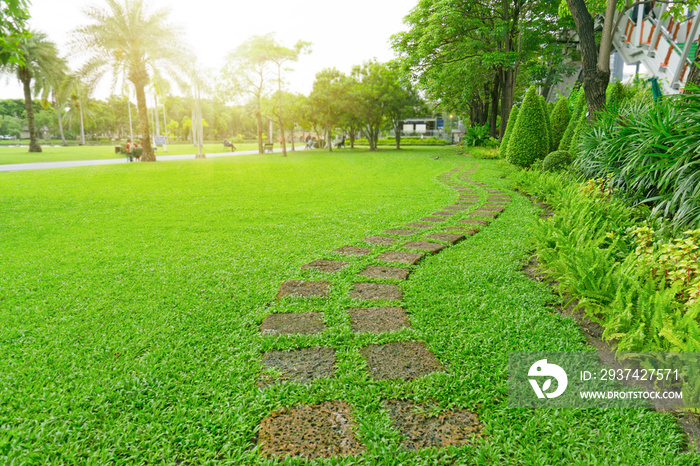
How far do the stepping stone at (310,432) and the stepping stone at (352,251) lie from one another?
2.48m

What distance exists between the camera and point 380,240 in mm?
4934

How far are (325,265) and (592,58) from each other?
760 centimetres

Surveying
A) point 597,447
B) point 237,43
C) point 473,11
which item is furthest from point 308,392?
point 237,43

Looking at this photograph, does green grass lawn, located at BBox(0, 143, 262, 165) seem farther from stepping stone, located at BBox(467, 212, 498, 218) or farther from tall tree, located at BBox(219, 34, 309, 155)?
stepping stone, located at BBox(467, 212, 498, 218)

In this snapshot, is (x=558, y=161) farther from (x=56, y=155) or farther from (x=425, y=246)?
(x=56, y=155)

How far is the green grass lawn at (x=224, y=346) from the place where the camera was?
1736 millimetres

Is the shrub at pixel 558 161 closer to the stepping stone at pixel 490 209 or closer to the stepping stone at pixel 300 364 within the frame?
the stepping stone at pixel 490 209

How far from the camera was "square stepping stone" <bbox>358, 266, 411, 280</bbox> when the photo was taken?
369 cm

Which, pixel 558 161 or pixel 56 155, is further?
pixel 56 155

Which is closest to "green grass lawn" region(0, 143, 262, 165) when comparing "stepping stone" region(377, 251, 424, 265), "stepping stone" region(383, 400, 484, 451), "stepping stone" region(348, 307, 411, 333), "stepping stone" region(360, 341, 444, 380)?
"stepping stone" region(377, 251, 424, 265)

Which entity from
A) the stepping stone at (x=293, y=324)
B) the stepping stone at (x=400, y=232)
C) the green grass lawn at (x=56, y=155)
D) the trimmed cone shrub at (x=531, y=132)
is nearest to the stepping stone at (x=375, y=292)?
the stepping stone at (x=293, y=324)

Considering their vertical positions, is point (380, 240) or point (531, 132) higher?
point (531, 132)

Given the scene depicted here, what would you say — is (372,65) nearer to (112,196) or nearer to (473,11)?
(473,11)

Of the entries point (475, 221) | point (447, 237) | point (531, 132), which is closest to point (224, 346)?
point (447, 237)
